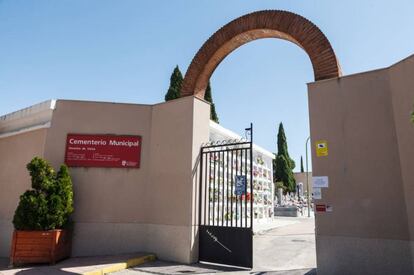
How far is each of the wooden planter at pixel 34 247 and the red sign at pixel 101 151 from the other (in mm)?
1963

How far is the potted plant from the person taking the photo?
7207 millimetres

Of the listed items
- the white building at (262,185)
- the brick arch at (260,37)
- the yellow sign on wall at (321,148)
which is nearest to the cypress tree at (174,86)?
the white building at (262,185)

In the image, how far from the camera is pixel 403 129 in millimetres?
5641

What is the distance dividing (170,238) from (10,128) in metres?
6.80

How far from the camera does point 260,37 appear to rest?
8430 mm

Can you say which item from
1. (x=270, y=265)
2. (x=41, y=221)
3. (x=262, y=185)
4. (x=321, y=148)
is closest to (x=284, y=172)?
(x=262, y=185)

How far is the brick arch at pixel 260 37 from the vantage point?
7.05m

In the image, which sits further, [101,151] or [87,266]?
[101,151]

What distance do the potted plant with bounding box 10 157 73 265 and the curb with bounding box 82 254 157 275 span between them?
1485 millimetres

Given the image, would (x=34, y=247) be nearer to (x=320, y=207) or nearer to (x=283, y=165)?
(x=320, y=207)

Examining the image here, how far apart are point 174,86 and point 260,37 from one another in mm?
10316

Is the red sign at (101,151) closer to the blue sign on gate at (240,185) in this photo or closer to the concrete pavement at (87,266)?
the concrete pavement at (87,266)

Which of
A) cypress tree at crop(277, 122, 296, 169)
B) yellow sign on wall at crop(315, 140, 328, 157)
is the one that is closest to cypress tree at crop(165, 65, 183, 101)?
yellow sign on wall at crop(315, 140, 328, 157)

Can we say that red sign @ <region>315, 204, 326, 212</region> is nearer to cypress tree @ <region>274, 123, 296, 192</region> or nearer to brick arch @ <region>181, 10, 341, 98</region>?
brick arch @ <region>181, 10, 341, 98</region>
